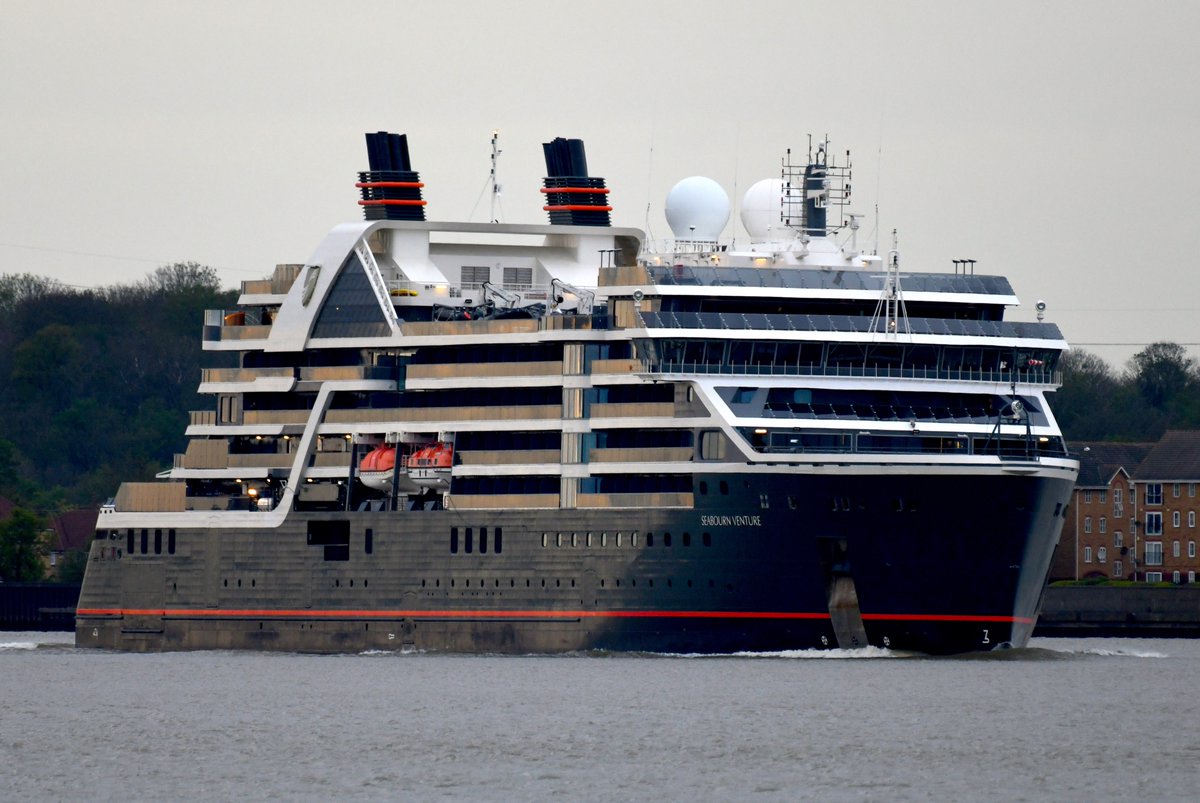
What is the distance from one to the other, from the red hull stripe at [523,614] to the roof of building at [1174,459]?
52920 mm

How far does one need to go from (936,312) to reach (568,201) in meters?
14.4

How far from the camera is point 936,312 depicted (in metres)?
79.1

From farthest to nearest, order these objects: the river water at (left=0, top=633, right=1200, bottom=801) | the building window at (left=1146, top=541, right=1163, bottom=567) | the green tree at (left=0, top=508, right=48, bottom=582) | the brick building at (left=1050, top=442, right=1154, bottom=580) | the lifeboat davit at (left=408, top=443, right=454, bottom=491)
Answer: the green tree at (left=0, top=508, right=48, bottom=582)
the brick building at (left=1050, top=442, right=1154, bottom=580)
the building window at (left=1146, top=541, right=1163, bottom=567)
the lifeboat davit at (left=408, top=443, right=454, bottom=491)
the river water at (left=0, top=633, right=1200, bottom=801)

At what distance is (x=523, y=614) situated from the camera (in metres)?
80.1

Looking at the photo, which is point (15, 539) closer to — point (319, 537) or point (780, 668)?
point (319, 537)

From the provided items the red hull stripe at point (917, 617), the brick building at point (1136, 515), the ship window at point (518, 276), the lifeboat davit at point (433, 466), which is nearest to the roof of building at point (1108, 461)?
the brick building at point (1136, 515)

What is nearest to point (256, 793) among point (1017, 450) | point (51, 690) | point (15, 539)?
point (51, 690)

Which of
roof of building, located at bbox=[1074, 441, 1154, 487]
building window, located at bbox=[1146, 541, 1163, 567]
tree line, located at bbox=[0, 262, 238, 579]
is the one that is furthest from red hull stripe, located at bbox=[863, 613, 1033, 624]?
tree line, located at bbox=[0, 262, 238, 579]

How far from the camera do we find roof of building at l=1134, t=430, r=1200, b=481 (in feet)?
424

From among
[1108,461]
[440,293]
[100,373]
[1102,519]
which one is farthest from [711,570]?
[100,373]

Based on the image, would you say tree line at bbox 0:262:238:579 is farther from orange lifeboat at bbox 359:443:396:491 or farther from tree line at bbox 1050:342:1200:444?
orange lifeboat at bbox 359:443:396:491

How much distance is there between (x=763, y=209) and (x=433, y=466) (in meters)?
11.5

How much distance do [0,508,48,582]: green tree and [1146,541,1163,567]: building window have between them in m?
48.0

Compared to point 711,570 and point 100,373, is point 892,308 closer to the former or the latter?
point 711,570
